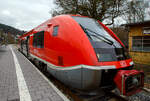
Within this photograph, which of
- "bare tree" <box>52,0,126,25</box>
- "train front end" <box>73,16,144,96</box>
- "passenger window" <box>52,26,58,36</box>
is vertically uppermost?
"bare tree" <box>52,0,126,25</box>

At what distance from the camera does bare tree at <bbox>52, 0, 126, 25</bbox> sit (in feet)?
45.2

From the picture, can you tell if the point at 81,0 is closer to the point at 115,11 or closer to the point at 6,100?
the point at 115,11

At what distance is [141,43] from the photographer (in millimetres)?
11055

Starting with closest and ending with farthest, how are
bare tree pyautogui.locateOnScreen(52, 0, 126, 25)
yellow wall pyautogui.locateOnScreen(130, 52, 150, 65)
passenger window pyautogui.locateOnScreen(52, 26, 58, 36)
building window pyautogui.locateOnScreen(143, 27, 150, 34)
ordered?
passenger window pyautogui.locateOnScreen(52, 26, 58, 36), building window pyautogui.locateOnScreen(143, 27, 150, 34), yellow wall pyautogui.locateOnScreen(130, 52, 150, 65), bare tree pyautogui.locateOnScreen(52, 0, 126, 25)

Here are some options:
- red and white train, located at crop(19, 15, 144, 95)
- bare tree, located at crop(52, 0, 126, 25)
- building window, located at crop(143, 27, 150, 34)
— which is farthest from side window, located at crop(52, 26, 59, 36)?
bare tree, located at crop(52, 0, 126, 25)

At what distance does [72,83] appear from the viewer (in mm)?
3102

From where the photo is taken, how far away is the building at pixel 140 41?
1050 centimetres

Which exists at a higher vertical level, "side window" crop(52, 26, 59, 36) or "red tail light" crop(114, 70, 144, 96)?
"side window" crop(52, 26, 59, 36)

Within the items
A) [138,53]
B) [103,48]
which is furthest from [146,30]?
[103,48]

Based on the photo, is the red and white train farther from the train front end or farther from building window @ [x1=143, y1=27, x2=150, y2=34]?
building window @ [x1=143, y1=27, x2=150, y2=34]

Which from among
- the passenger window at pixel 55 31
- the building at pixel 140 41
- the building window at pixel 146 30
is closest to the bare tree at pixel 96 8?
the building at pixel 140 41

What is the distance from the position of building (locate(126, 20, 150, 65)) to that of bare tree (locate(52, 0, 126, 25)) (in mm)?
3484

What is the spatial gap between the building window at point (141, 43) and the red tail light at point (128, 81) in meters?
9.01

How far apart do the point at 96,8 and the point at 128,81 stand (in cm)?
1268
